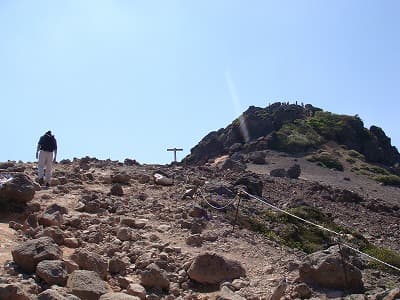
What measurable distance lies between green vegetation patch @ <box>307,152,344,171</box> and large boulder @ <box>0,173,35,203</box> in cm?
4503

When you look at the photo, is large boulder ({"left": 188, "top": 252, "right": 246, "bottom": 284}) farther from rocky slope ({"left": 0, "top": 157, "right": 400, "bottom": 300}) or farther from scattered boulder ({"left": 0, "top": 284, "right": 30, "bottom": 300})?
scattered boulder ({"left": 0, "top": 284, "right": 30, "bottom": 300})

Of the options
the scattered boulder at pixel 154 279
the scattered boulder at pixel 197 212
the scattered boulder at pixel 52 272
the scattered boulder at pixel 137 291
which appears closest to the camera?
the scattered boulder at pixel 52 272

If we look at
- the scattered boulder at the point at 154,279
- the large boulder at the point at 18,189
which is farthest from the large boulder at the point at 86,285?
the large boulder at the point at 18,189

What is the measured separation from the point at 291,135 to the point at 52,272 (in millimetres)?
56819

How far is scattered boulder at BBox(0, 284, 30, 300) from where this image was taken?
6.00 meters

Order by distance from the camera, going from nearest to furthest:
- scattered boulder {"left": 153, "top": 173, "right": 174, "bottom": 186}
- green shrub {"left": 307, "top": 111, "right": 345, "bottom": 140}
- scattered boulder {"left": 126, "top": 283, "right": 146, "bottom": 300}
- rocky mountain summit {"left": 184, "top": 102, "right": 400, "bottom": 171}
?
scattered boulder {"left": 126, "top": 283, "right": 146, "bottom": 300}
scattered boulder {"left": 153, "top": 173, "right": 174, "bottom": 186}
rocky mountain summit {"left": 184, "top": 102, "right": 400, "bottom": 171}
green shrub {"left": 307, "top": 111, "right": 345, "bottom": 140}

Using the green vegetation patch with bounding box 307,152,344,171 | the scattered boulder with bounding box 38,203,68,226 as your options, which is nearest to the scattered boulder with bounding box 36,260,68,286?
the scattered boulder with bounding box 38,203,68,226

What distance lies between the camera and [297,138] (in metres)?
61.1

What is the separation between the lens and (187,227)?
11203 millimetres

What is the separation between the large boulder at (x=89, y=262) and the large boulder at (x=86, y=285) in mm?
685

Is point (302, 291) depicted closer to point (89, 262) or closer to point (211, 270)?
point (211, 270)

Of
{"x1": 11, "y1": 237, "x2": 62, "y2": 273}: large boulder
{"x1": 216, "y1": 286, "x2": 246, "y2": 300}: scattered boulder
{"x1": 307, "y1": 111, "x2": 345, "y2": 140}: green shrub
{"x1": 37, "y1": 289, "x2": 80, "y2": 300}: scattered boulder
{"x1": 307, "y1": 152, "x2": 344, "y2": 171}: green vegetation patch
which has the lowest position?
{"x1": 216, "y1": 286, "x2": 246, "y2": 300}: scattered boulder

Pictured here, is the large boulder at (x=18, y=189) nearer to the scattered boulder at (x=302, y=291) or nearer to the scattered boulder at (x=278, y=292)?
the scattered boulder at (x=278, y=292)

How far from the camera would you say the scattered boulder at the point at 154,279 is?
8.07 meters
